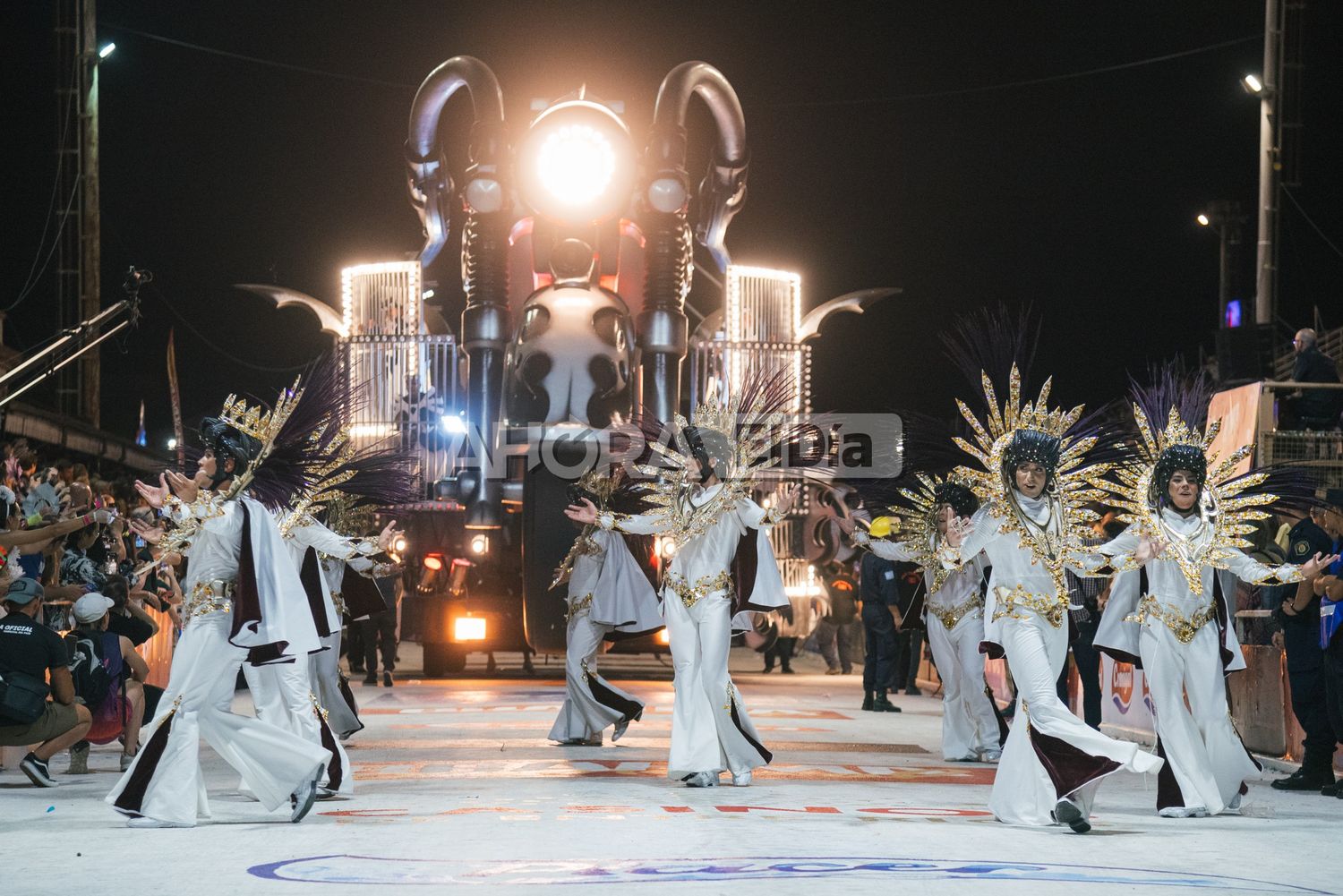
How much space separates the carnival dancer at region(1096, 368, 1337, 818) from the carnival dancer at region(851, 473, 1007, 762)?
236cm

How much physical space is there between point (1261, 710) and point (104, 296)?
27.8 metres

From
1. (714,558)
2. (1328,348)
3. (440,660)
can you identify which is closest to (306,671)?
(714,558)

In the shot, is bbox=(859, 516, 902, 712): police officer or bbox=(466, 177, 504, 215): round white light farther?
bbox=(466, 177, 504, 215): round white light

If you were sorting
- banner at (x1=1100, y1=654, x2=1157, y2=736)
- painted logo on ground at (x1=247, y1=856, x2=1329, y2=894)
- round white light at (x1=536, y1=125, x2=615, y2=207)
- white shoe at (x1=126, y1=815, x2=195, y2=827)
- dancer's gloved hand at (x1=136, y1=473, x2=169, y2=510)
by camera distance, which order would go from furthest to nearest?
round white light at (x1=536, y1=125, x2=615, y2=207), banner at (x1=1100, y1=654, x2=1157, y2=736), dancer's gloved hand at (x1=136, y1=473, x2=169, y2=510), white shoe at (x1=126, y1=815, x2=195, y2=827), painted logo on ground at (x1=247, y1=856, x2=1329, y2=894)

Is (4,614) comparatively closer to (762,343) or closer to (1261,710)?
(1261,710)

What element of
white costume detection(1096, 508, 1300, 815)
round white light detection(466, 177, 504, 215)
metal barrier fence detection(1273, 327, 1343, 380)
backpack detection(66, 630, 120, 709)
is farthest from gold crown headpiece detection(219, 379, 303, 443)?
metal barrier fence detection(1273, 327, 1343, 380)

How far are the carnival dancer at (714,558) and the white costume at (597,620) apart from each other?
2.57 m

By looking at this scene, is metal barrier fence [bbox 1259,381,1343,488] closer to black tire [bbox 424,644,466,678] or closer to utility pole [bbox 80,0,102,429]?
black tire [bbox 424,644,466,678]

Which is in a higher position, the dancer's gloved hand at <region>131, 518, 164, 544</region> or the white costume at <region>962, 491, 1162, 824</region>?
the dancer's gloved hand at <region>131, 518, 164, 544</region>

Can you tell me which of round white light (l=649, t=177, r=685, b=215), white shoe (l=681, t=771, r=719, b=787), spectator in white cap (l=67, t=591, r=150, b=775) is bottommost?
white shoe (l=681, t=771, r=719, b=787)

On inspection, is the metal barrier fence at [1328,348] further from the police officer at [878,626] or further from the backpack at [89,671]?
the backpack at [89,671]

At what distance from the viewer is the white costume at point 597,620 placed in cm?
1310

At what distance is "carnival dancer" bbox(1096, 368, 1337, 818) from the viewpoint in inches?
353

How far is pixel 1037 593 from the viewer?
871cm
